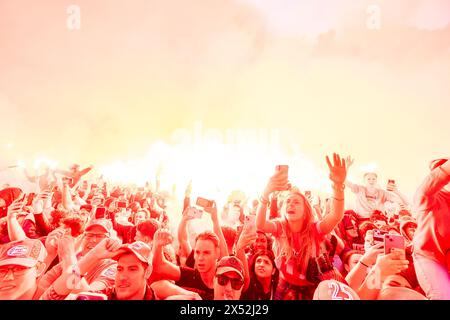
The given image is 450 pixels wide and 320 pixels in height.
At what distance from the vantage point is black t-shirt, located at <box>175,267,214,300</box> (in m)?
3.80

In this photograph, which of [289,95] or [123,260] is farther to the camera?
[289,95]

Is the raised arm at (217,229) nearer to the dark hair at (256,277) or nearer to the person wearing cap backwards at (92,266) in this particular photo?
the dark hair at (256,277)

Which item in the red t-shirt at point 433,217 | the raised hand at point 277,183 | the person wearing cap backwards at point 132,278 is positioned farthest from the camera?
the raised hand at point 277,183

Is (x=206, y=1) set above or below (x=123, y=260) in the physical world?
above

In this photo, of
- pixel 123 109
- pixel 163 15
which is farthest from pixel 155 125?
pixel 163 15

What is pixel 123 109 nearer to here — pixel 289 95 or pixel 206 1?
pixel 206 1

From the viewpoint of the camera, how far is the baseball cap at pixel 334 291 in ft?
12.4

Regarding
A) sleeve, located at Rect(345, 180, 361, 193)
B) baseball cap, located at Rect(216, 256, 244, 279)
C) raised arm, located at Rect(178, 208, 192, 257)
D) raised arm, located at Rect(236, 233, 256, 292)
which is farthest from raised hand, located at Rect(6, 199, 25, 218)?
sleeve, located at Rect(345, 180, 361, 193)

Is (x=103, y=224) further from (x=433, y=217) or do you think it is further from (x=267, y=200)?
(x=433, y=217)

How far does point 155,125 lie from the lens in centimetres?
404

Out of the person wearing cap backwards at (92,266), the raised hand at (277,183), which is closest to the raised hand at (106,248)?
the person wearing cap backwards at (92,266)

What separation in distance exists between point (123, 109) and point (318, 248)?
2.16 metres

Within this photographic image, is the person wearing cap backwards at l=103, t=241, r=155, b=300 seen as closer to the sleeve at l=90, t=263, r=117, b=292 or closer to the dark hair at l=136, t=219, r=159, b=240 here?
the sleeve at l=90, t=263, r=117, b=292
